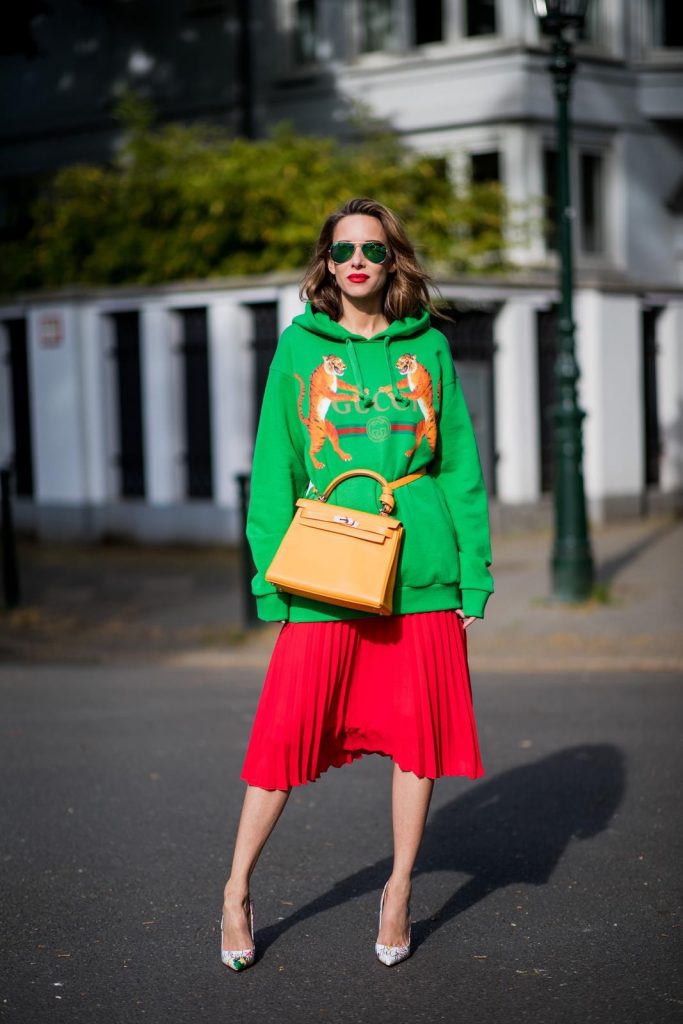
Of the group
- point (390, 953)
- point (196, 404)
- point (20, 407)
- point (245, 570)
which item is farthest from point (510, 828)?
point (20, 407)

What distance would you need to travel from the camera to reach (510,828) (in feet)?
18.0

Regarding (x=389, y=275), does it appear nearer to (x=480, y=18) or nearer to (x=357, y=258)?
(x=357, y=258)

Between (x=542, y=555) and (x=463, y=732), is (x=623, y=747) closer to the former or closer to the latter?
(x=463, y=732)

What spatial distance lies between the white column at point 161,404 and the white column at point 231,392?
0.63 meters

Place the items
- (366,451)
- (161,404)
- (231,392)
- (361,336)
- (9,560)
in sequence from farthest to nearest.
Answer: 1. (161,404)
2. (231,392)
3. (9,560)
4. (361,336)
5. (366,451)

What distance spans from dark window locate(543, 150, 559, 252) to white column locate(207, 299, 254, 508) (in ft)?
22.5

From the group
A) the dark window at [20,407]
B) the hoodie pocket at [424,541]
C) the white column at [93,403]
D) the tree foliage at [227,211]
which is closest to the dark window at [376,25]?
the tree foliage at [227,211]

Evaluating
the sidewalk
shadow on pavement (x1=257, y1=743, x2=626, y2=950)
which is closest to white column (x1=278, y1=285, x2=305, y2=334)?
the sidewalk

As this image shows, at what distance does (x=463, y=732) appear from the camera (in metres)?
4.08

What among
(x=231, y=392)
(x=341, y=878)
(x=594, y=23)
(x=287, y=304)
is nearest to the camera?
(x=341, y=878)

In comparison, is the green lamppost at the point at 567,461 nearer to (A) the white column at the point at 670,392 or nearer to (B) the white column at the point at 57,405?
(A) the white column at the point at 670,392

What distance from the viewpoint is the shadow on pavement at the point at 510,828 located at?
15.5 feet

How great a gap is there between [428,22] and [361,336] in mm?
18746

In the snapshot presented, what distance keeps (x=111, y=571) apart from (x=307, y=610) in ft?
33.0
